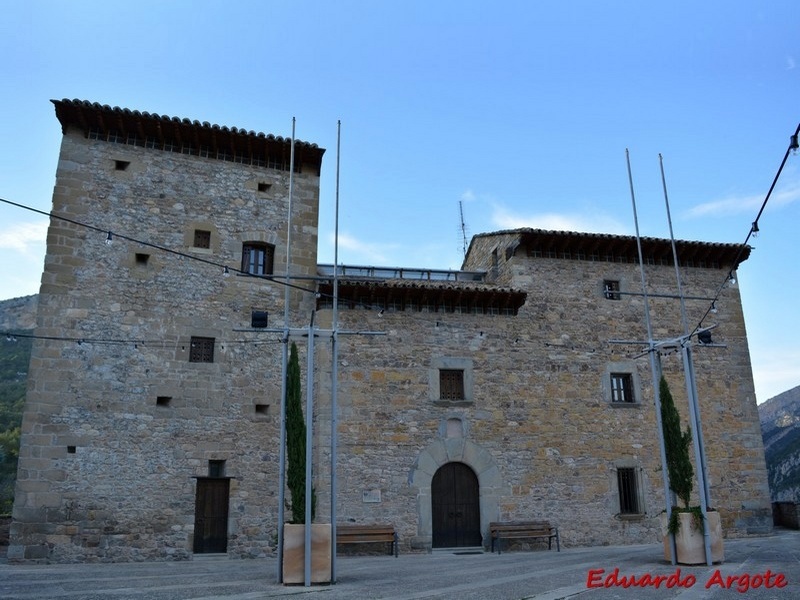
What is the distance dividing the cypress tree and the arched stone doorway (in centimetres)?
455

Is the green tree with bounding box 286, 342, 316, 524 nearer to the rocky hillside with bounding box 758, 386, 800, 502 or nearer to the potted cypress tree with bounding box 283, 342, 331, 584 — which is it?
the potted cypress tree with bounding box 283, 342, 331, 584

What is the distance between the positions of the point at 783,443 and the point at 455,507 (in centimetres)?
4736

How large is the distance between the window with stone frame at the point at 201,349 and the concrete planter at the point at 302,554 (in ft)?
19.8

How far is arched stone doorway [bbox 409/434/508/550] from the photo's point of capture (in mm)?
14922

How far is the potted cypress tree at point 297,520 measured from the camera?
9617 mm

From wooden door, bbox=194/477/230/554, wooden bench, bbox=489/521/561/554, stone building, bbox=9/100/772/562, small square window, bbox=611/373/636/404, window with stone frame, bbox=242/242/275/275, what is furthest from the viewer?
small square window, bbox=611/373/636/404

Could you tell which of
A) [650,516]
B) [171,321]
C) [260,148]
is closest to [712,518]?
[650,516]

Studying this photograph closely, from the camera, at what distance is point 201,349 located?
48.7 feet

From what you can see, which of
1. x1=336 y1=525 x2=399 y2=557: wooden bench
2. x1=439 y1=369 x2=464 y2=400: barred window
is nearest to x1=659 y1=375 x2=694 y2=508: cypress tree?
x1=439 y1=369 x2=464 y2=400: barred window

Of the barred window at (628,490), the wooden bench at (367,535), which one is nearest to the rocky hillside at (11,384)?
the wooden bench at (367,535)

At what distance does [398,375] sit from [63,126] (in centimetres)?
998

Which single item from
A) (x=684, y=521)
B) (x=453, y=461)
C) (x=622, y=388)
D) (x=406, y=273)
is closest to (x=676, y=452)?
(x=684, y=521)

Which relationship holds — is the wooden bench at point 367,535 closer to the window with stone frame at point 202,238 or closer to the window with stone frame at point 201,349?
the window with stone frame at point 201,349

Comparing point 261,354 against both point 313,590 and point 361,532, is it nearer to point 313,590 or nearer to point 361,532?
point 361,532
